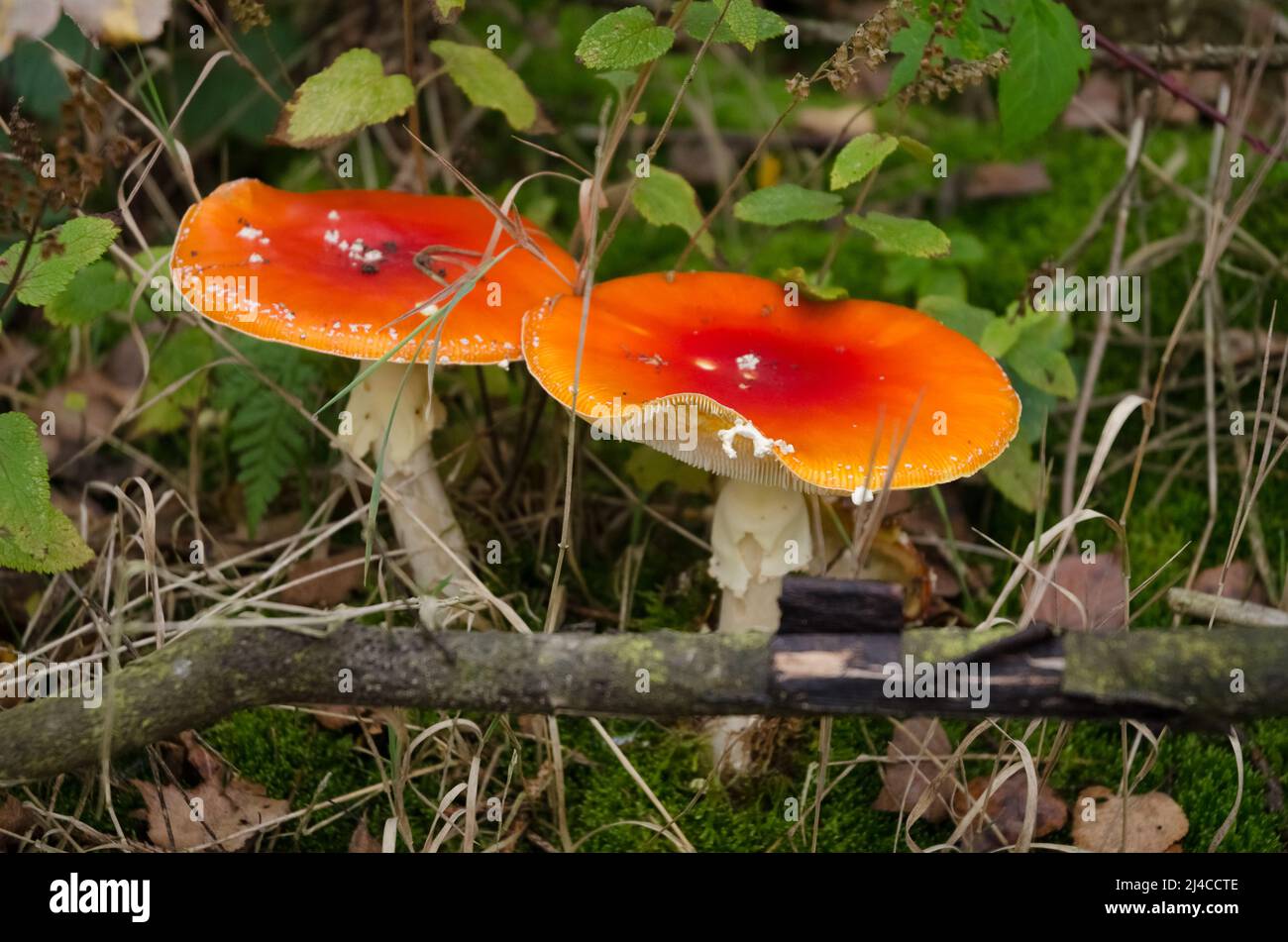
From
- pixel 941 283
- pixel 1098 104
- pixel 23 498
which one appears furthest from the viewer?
pixel 1098 104

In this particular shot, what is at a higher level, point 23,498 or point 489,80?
point 489,80

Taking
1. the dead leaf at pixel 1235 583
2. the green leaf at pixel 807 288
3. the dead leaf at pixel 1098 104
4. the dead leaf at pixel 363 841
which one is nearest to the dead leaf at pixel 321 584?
the dead leaf at pixel 363 841

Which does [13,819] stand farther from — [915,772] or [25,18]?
[915,772]

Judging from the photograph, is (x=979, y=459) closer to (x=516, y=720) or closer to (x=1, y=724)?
(x=516, y=720)

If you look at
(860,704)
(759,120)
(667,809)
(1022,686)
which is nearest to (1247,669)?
(1022,686)

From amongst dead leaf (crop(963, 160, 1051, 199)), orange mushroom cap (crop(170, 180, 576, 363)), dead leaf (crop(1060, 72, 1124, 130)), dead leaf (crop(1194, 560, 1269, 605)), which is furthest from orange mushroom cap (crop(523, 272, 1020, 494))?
dead leaf (crop(1060, 72, 1124, 130))

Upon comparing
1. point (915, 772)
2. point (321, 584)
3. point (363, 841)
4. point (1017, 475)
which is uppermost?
point (1017, 475)

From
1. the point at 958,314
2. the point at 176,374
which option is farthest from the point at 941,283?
the point at 176,374
